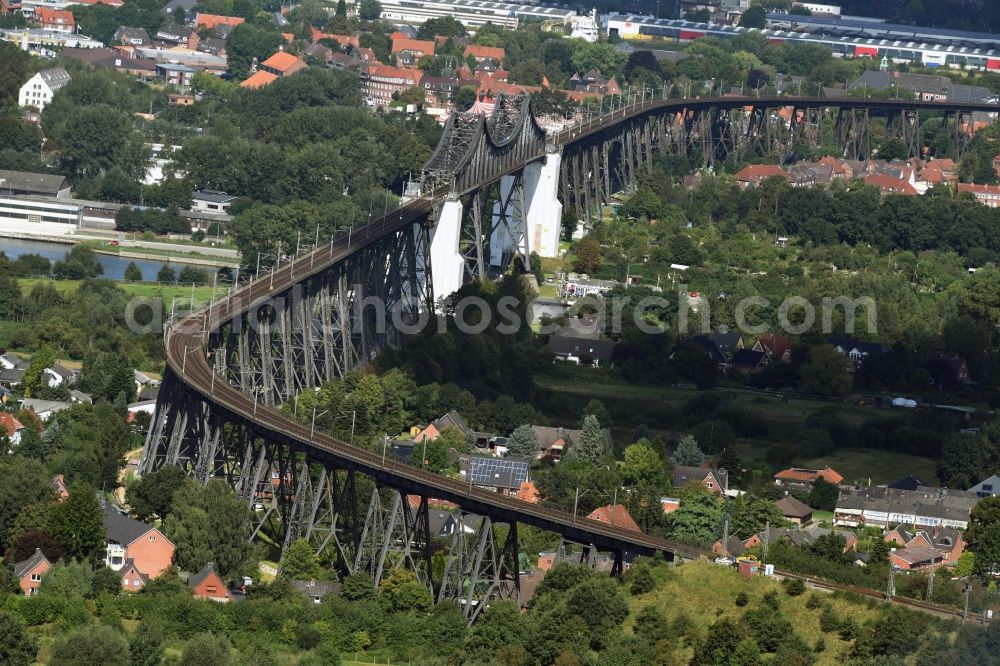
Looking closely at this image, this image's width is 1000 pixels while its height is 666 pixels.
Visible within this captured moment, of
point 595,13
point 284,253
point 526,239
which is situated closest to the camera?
point 284,253

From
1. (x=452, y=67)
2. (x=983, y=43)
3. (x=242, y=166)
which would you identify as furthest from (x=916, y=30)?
(x=242, y=166)

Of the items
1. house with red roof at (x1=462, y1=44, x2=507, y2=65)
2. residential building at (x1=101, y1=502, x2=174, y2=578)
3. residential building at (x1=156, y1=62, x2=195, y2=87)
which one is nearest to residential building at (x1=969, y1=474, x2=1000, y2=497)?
residential building at (x1=101, y1=502, x2=174, y2=578)

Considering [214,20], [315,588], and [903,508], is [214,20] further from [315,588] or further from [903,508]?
[315,588]

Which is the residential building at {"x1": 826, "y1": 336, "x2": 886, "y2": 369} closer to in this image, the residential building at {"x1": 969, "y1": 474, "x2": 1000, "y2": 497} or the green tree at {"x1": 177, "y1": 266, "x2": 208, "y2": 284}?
the residential building at {"x1": 969, "y1": 474, "x2": 1000, "y2": 497}

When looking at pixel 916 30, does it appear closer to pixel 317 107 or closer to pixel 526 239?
pixel 317 107

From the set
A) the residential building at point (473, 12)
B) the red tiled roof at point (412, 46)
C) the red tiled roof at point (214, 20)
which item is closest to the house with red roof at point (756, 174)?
the red tiled roof at point (412, 46)

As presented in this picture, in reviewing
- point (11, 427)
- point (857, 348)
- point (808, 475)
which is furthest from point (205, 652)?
point (857, 348)
